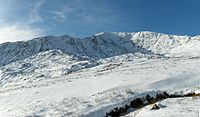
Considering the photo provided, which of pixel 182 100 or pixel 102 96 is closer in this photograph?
pixel 182 100

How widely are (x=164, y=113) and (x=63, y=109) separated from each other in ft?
25.7

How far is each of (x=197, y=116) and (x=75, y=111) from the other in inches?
347

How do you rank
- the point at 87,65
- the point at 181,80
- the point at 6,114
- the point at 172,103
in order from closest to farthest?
the point at 172,103
the point at 6,114
the point at 181,80
the point at 87,65

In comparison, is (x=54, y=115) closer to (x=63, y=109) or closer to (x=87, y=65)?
(x=63, y=109)

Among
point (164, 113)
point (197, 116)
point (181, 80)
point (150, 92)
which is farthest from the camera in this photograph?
point (181, 80)

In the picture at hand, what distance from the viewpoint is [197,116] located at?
1653 cm

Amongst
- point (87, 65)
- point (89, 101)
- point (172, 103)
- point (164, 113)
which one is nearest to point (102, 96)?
point (89, 101)

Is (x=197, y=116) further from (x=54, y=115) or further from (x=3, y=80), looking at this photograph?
(x=3, y=80)

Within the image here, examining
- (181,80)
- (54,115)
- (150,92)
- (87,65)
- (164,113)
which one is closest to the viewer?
(164,113)

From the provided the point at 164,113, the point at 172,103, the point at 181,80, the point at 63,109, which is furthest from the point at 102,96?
the point at 181,80

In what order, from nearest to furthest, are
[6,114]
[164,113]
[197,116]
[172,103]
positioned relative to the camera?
[197,116]
[164,113]
[172,103]
[6,114]

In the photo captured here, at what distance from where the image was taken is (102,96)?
26.4 metres

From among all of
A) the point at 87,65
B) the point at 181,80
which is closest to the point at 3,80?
the point at 87,65

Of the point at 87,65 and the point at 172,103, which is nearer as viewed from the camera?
the point at 172,103
